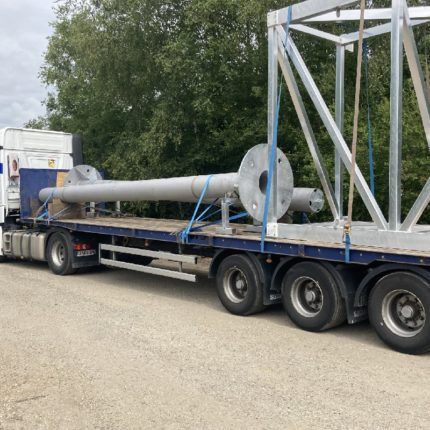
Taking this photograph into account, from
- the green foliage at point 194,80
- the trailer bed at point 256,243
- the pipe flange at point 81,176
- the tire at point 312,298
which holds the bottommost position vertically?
the tire at point 312,298

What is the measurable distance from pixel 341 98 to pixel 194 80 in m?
7.27

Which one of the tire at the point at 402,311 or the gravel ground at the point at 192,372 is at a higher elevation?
the tire at the point at 402,311

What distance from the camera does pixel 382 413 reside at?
4418 millimetres

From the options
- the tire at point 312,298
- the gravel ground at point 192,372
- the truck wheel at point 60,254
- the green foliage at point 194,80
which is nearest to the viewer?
the gravel ground at point 192,372

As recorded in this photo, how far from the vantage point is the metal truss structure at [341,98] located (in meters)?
6.31

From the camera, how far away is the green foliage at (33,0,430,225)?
12977 millimetres

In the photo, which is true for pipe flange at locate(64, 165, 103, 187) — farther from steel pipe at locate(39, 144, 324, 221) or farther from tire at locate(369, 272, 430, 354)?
tire at locate(369, 272, 430, 354)

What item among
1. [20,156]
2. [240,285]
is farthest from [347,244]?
[20,156]

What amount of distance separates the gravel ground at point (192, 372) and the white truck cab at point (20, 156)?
5.32 meters

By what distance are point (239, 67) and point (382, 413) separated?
11.9 metres

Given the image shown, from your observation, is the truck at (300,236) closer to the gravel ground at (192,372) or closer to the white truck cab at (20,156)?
the gravel ground at (192,372)

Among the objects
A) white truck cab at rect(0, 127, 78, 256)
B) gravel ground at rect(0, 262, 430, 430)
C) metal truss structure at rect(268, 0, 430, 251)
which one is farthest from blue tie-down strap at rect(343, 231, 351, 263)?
white truck cab at rect(0, 127, 78, 256)

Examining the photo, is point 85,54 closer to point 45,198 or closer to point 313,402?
point 45,198

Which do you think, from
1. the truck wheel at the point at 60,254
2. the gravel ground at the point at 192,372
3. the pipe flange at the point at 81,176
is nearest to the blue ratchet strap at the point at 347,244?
the gravel ground at the point at 192,372
